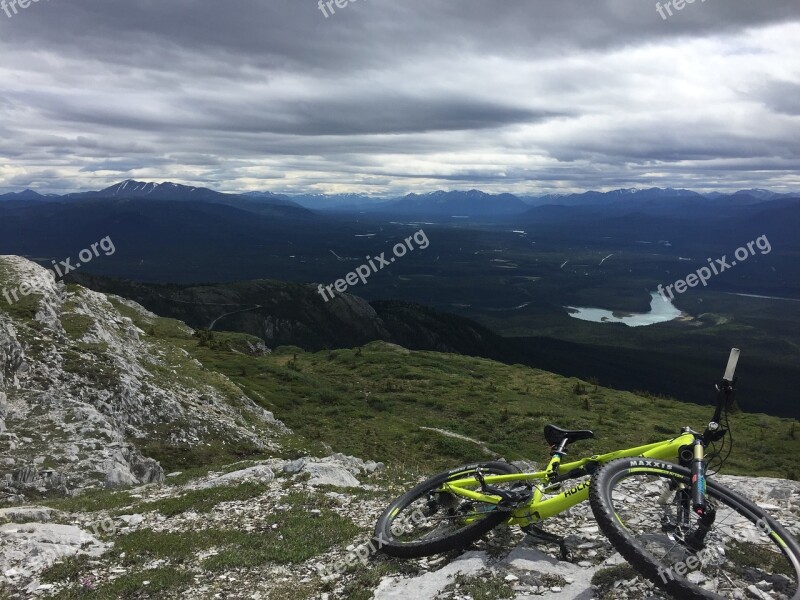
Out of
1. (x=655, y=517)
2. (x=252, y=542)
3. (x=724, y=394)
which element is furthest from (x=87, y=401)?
(x=724, y=394)

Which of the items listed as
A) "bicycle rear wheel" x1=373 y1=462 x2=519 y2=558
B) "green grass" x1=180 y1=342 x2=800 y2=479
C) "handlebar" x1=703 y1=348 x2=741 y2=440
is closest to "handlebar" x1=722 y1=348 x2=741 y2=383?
"handlebar" x1=703 y1=348 x2=741 y2=440

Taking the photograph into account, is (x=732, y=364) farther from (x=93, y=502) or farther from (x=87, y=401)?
(x=87, y=401)

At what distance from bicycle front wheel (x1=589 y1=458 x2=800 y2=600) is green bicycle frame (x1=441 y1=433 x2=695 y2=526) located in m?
0.60

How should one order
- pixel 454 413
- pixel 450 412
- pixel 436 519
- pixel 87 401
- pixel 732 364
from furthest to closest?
pixel 450 412 < pixel 454 413 < pixel 87 401 < pixel 436 519 < pixel 732 364

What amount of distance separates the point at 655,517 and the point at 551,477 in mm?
2472

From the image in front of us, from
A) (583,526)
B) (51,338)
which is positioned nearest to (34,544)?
(583,526)

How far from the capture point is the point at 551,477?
9.88 m

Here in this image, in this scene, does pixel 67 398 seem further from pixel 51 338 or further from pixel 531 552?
pixel 531 552

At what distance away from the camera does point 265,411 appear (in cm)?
3994

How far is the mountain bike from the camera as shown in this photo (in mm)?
7668

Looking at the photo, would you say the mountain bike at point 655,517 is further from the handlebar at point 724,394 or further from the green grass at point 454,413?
the green grass at point 454,413

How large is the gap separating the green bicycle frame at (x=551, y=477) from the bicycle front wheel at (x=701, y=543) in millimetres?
605

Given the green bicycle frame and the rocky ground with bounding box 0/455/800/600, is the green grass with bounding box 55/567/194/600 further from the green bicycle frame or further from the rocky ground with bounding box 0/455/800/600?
the green bicycle frame

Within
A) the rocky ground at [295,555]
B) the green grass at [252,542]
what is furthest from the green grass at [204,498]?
the green grass at [252,542]
